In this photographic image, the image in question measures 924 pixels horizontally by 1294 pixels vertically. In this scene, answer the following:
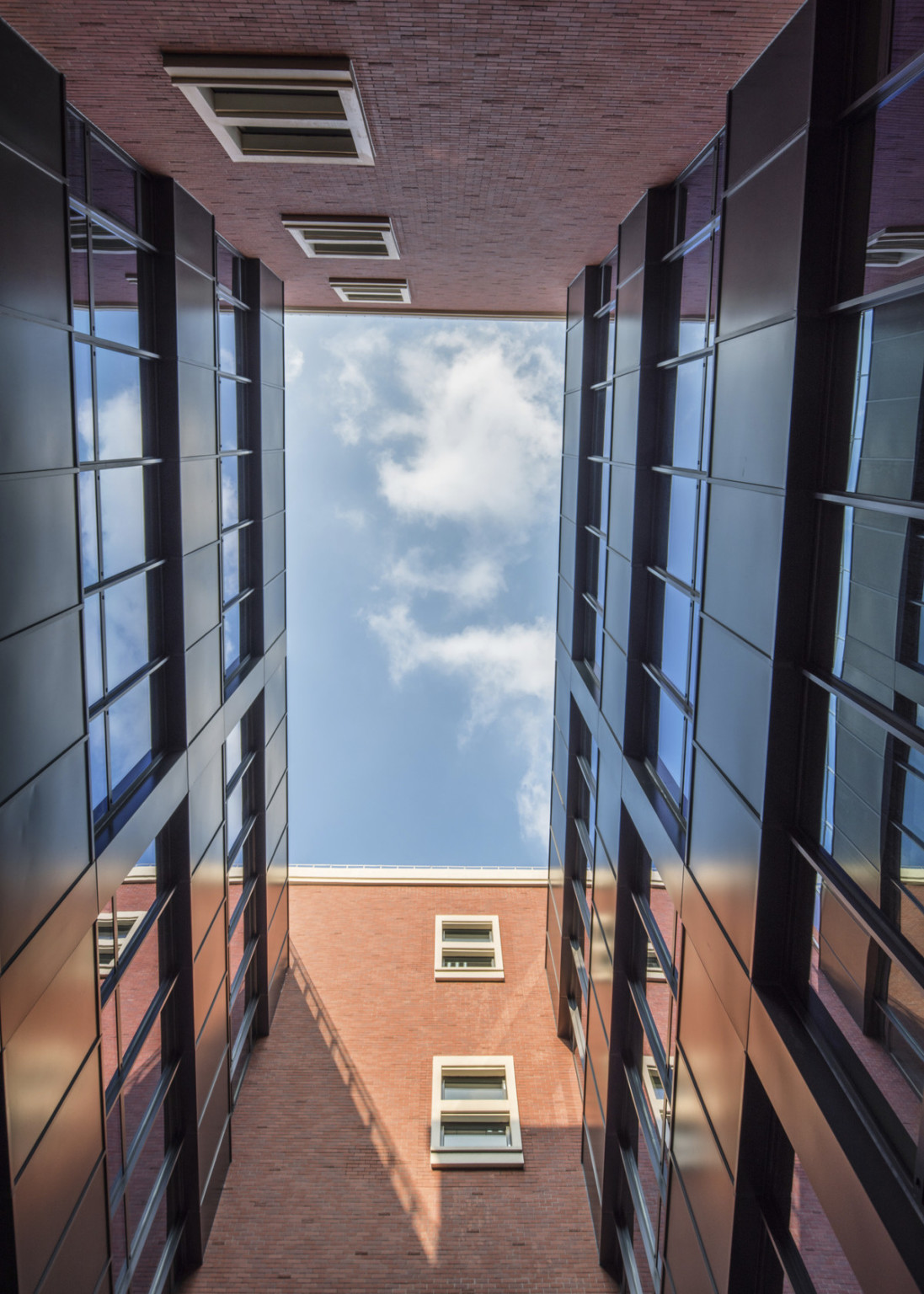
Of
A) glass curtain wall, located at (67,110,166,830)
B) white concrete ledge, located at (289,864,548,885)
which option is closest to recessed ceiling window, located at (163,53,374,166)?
glass curtain wall, located at (67,110,166,830)

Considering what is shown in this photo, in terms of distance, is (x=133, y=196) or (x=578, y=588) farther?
(x=578, y=588)

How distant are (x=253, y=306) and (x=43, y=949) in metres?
12.3

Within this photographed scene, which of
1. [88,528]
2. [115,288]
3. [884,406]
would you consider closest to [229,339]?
[115,288]

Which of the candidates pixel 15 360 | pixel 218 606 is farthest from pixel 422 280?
pixel 15 360

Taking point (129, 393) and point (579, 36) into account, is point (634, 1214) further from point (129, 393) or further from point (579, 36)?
point (579, 36)

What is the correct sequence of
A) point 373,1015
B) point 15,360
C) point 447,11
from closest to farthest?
point 15,360, point 447,11, point 373,1015

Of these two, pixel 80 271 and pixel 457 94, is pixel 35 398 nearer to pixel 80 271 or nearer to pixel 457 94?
pixel 80 271

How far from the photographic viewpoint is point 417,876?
78.7 feet

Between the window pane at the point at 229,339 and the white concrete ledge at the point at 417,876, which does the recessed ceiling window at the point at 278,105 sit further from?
the white concrete ledge at the point at 417,876

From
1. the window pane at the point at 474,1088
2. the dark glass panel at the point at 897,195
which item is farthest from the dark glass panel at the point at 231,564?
the dark glass panel at the point at 897,195

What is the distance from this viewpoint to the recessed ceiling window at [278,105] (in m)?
7.99

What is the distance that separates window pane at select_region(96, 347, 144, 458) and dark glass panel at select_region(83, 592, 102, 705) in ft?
5.22

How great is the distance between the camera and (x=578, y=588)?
16781mm

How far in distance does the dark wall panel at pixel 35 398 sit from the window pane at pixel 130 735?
3.25 metres
